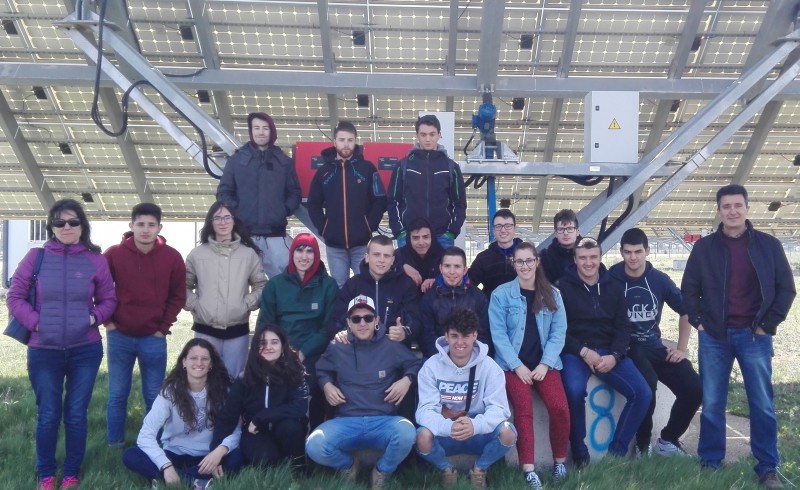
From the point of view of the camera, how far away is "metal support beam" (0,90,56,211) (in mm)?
8695

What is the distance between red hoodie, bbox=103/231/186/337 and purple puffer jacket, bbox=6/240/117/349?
11.5 inches

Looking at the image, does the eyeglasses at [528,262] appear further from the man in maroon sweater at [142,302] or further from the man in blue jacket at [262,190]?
the man in maroon sweater at [142,302]

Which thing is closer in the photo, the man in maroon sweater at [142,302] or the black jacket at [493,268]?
the man in maroon sweater at [142,302]

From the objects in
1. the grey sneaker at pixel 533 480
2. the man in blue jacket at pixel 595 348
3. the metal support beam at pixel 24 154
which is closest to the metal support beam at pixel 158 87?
the metal support beam at pixel 24 154

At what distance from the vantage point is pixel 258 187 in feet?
19.0

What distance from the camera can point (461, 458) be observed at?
14.9 feet

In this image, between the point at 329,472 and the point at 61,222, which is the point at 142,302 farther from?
the point at 329,472

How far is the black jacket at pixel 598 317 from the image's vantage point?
5.05m

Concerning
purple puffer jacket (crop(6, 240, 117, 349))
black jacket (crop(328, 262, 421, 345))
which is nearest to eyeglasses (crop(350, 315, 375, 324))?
black jacket (crop(328, 262, 421, 345))

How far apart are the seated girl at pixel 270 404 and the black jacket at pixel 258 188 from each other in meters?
1.50

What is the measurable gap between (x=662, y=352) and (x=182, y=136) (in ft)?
15.9

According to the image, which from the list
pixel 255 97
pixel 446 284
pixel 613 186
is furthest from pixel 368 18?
pixel 446 284

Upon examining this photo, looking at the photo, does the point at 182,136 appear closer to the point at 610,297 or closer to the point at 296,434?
the point at 296,434

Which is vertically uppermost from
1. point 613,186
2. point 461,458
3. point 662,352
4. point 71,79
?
point 71,79
